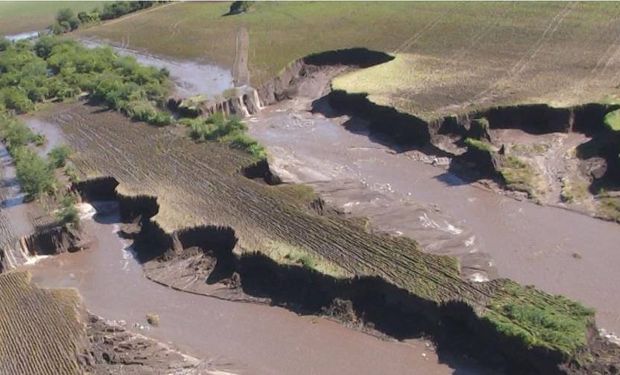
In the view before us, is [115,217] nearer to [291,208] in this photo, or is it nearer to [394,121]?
[291,208]

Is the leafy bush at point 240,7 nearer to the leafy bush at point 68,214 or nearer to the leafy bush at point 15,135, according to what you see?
the leafy bush at point 15,135

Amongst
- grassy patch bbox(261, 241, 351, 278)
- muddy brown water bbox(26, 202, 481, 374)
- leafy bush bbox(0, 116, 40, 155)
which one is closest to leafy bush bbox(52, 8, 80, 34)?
leafy bush bbox(0, 116, 40, 155)

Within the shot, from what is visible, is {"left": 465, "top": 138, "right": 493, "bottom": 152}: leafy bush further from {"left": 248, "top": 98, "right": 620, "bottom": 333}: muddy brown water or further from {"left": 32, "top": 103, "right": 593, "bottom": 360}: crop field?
{"left": 32, "top": 103, "right": 593, "bottom": 360}: crop field

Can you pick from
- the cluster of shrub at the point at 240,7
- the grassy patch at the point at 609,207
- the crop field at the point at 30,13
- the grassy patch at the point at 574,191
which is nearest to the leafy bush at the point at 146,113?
the cluster of shrub at the point at 240,7

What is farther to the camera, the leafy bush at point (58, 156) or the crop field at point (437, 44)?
the crop field at point (437, 44)

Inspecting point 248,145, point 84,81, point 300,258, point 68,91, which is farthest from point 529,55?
point 68,91
